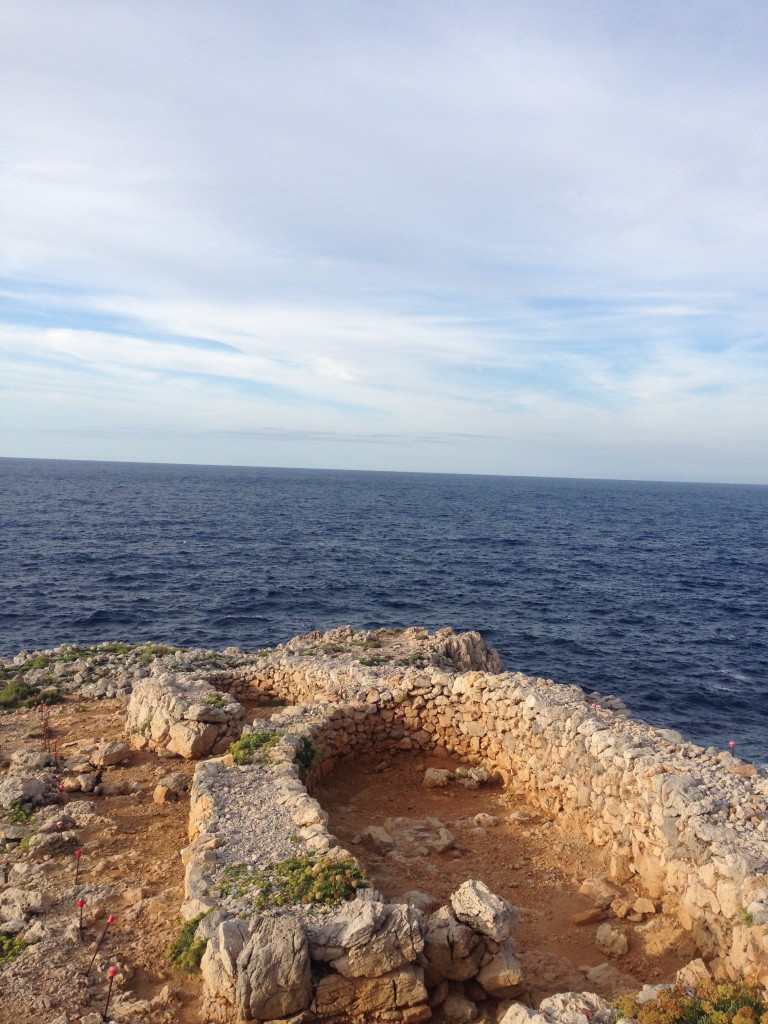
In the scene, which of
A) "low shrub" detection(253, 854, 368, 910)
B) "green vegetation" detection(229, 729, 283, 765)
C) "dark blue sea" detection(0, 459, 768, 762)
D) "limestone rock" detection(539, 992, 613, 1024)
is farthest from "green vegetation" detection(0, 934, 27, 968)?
"dark blue sea" detection(0, 459, 768, 762)

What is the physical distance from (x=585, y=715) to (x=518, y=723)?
1.69 meters

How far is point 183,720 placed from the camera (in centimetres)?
1535

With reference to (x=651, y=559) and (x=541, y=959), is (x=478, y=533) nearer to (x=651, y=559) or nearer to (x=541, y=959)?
(x=651, y=559)

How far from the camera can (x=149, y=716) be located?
52.5ft

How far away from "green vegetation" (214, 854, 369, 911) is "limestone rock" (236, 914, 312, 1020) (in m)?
0.83

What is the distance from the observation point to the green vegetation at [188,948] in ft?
26.3

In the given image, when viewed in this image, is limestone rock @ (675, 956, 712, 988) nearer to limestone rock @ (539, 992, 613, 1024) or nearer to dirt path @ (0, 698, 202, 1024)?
limestone rock @ (539, 992, 613, 1024)

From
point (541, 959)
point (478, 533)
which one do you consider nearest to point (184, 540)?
point (478, 533)

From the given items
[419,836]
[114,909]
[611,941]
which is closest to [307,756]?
[419,836]

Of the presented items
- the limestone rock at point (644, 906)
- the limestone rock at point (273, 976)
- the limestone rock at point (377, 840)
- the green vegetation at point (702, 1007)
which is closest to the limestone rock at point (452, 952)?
the limestone rock at point (273, 976)

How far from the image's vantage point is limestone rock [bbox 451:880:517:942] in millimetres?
8031

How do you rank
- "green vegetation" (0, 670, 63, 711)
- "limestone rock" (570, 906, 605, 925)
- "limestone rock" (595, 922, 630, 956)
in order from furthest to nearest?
"green vegetation" (0, 670, 63, 711)
"limestone rock" (570, 906, 605, 925)
"limestone rock" (595, 922, 630, 956)

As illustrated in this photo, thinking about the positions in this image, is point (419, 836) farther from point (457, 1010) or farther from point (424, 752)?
point (457, 1010)

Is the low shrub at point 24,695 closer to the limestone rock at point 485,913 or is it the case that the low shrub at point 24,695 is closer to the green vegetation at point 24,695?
the green vegetation at point 24,695
